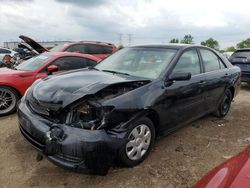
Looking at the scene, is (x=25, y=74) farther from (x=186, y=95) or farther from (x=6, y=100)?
(x=186, y=95)

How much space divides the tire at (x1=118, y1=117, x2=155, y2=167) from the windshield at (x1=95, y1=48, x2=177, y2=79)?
757 mm

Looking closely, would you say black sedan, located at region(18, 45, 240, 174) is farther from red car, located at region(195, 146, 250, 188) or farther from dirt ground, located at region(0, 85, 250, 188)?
red car, located at region(195, 146, 250, 188)

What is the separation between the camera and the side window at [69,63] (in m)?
6.25

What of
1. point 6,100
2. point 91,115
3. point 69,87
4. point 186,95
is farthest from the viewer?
point 6,100

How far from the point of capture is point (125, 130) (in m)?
3.04

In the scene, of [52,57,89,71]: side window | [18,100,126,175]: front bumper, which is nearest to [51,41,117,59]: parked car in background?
[52,57,89,71]: side window

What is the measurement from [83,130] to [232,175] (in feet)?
5.16

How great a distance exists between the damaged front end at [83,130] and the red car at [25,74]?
2.50m

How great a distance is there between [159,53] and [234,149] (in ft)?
6.36

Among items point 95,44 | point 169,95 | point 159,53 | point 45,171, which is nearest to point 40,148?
point 45,171

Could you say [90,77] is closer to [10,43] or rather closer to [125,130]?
[125,130]

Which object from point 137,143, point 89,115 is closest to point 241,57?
point 137,143

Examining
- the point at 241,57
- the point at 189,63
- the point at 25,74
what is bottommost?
the point at 25,74

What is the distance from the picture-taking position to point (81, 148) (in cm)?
273
